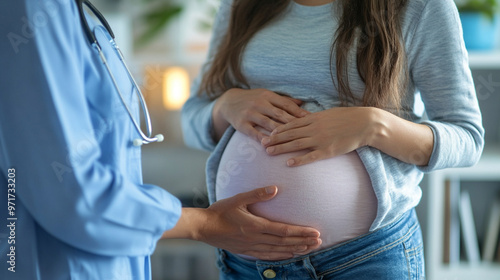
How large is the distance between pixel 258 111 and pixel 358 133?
199 mm

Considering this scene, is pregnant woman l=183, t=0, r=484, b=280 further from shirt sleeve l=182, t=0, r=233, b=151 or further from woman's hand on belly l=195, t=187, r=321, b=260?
shirt sleeve l=182, t=0, r=233, b=151

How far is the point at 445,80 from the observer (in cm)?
92

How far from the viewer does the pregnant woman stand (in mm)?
908

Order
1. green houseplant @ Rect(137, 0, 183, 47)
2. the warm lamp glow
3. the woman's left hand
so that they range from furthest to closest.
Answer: the warm lamp glow < green houseplant @ Rect(137, 0, 183, 47) < the woman's left hand

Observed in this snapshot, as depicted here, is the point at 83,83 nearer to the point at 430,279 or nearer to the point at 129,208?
the point at 129,208

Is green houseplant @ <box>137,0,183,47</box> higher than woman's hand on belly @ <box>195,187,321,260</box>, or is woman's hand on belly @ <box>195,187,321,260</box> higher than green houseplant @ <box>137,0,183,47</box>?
green houseplant @ <box>137,0,183,47</box>

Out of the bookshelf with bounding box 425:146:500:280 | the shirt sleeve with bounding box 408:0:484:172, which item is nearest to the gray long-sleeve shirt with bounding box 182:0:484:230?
the shirt sleeve with bounding box 408:0:484:172

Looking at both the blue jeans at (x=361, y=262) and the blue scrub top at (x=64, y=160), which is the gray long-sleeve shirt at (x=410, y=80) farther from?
the blue scrub top at (x=64, y=160)

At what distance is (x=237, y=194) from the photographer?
924 millimetres

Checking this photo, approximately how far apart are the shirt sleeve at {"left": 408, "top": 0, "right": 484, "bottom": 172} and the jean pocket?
0.46 feet

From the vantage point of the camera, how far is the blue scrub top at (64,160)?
0.61 metres

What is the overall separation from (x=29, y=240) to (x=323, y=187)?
0.48 m

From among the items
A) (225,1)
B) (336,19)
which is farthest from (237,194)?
(225,1)

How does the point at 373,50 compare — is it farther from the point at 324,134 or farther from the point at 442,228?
the point at 442,228
